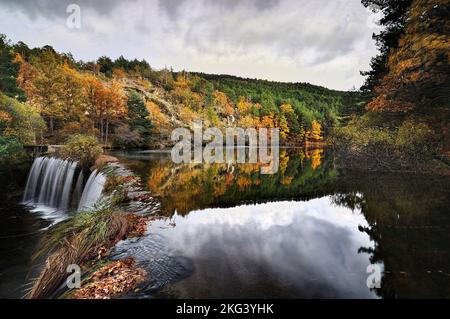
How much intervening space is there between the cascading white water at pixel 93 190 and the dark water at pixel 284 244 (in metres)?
1.88

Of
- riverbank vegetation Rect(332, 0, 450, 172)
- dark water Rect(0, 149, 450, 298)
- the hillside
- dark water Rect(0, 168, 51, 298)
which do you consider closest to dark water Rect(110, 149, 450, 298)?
dark water Rect(0, 149, 450, 298)

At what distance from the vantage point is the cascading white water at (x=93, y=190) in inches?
460

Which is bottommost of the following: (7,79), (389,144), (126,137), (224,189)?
(224,189)

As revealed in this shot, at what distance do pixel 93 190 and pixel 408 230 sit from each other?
1288 cm

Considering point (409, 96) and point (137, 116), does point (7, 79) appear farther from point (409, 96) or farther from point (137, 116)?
point (409, 96)

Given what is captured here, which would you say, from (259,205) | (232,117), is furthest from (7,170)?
(232,117)

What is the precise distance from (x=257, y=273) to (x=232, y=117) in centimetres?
8687

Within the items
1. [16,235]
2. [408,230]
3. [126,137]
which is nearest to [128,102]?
[126,137]

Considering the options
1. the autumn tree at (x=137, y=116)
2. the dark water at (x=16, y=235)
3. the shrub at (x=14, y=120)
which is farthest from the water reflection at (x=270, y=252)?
the autumn tree at (x=137, y=116)

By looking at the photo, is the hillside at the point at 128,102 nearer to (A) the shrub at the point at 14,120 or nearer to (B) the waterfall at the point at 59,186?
(A) the shrub at the point at 14,120

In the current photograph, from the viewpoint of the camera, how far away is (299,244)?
7238 millimetres

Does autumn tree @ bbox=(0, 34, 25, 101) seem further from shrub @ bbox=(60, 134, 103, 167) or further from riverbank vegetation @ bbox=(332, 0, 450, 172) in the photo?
riverbank vegetation @ bbox=(332, 0, 450, 172)

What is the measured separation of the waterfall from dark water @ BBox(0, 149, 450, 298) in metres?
1.39

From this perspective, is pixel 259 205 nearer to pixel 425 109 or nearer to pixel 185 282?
pixel 185 282
